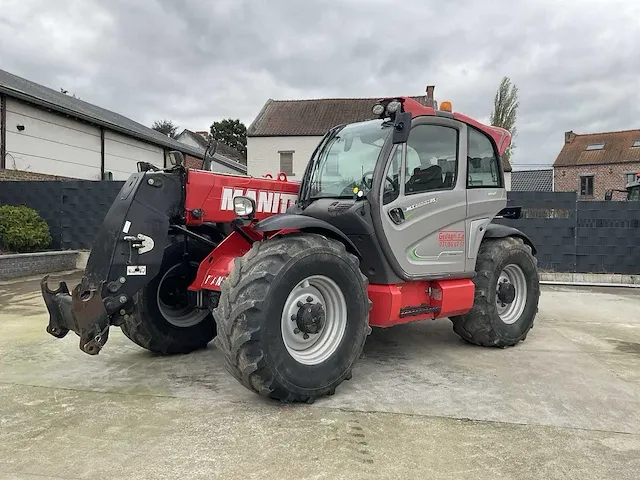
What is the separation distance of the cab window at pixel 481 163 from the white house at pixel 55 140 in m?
12.0

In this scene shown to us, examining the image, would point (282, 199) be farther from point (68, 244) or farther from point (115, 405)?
point (68, 244)

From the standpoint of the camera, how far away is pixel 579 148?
128ft

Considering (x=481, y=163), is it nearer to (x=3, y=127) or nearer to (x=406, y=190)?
(x=406, y=190)

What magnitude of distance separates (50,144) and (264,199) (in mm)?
12894

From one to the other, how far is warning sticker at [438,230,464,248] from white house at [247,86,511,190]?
24375 millimetres

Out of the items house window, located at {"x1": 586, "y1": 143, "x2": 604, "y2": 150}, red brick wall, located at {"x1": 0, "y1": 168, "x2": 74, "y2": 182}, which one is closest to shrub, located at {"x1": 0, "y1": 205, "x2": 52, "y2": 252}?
red brick wall, located at {"x1": 0, "y1": 168, "x2": 74, "y2": 182}

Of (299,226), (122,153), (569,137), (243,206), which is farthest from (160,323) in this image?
(569,137)

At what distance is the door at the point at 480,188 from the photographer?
494cm

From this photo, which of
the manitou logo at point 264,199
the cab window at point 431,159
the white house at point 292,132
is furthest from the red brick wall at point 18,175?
the white house at point 292,132

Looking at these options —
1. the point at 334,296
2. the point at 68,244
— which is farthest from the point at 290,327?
the point at 68,244

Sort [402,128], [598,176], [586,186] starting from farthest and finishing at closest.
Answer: [586,186] → [598,176] → [402,128]

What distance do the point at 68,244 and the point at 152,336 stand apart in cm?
850

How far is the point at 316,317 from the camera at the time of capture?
3.64 m

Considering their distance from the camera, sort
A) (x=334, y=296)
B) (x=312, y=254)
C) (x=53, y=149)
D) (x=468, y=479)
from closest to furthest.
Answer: (x=468, y=479), (x=312, y=254), (x=334, y=296), (x=53, y=149)
